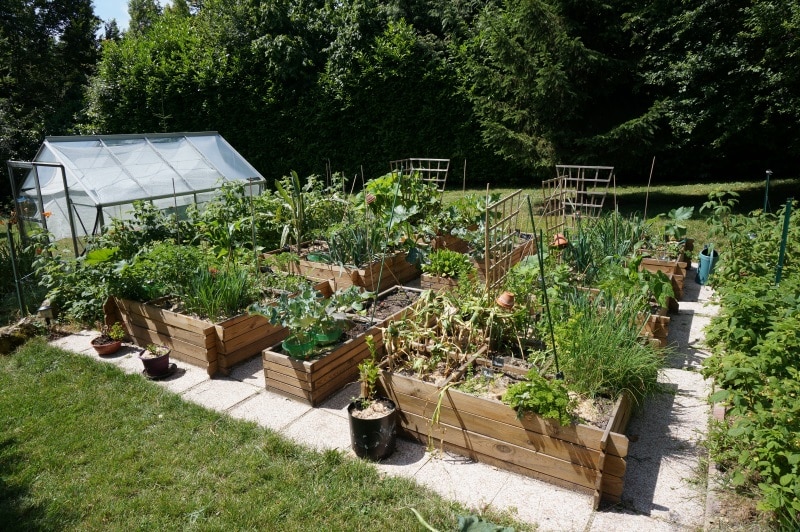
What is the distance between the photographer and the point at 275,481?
9.30ft

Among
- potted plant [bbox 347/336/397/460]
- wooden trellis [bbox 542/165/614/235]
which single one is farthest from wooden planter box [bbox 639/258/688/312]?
potted plant [bbox 347/336/397/460]

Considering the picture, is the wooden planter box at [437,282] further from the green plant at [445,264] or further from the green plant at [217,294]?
the green plant at [217,294]

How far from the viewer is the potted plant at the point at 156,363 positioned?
160 inches

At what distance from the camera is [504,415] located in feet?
9.34

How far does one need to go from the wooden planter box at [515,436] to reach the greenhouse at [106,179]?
381 centimetres

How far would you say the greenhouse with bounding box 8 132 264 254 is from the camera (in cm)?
618

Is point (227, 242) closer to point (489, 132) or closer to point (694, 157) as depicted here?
point (489, 132)

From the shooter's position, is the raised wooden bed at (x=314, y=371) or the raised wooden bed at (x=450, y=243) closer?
the raised wooden bed at (x=314, y=371)

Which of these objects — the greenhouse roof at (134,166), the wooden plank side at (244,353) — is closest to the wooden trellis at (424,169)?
the wooden plank side at (244,353)

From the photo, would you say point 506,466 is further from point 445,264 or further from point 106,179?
point 106,179

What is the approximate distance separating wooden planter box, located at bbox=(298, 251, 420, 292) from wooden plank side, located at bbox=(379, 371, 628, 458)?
192cm

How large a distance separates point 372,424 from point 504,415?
28.5 inches

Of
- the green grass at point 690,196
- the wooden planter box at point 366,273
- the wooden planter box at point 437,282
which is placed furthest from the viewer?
the green grass at point 690,196

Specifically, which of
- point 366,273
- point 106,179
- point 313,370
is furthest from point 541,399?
point 106,179
